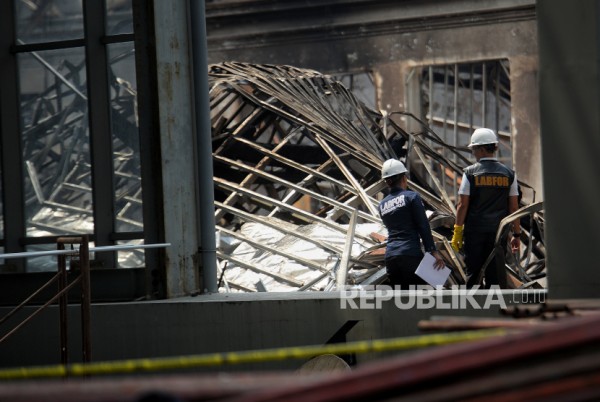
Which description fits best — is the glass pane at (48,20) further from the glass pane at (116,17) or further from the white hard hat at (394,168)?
the white hard hat at (394,168)

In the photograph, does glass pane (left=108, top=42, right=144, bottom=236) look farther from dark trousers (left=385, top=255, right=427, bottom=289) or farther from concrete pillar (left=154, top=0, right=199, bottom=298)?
dark trousers (left=385, top=255, right=427, bottom=289)

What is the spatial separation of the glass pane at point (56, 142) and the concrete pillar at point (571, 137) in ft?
12.8

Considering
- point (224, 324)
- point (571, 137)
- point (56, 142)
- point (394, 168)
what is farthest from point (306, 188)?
point (571, 137)

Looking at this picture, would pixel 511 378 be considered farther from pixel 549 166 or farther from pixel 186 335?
pixel 186 335

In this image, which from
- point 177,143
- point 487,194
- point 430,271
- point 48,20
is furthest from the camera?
point 487,194

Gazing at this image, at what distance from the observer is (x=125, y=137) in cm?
909

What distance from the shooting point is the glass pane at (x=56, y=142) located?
9133 mm

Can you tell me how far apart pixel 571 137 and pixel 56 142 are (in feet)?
14.1

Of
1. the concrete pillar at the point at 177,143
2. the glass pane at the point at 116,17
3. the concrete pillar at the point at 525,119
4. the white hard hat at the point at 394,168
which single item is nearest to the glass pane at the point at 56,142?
Result: the glass pane at the point at 116,17

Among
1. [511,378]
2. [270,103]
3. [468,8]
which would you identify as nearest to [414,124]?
[468,8]

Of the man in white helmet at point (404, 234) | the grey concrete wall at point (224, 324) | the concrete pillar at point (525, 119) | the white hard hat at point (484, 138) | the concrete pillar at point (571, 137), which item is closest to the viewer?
the concrete pillar at point (571, 137)

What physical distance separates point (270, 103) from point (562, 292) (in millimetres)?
10528

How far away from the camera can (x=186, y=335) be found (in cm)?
864

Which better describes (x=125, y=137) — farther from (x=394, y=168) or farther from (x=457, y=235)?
(x=457, y=235)
